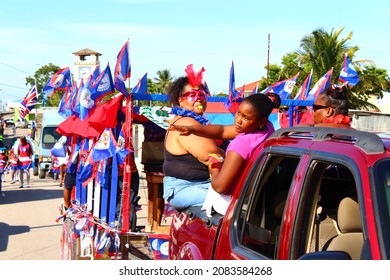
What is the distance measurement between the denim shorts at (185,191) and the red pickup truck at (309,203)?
0.63 metres

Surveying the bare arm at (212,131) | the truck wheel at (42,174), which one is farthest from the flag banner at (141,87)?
the truck wheel at (42,174)

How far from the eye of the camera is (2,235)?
11586mm

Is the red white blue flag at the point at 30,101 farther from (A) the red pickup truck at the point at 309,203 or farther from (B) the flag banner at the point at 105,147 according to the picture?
(A) the red pickup truck at the point at 309,203

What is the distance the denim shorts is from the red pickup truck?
633mm

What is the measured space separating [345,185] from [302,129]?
367mm

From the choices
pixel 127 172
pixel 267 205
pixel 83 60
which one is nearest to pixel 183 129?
pixel 267 205

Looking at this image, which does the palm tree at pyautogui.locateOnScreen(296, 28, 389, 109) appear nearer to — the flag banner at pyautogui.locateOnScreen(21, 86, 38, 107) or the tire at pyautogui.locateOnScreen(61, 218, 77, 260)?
the flag banner at pyautogui.locateOnScreen(21, 86, 38, 107)

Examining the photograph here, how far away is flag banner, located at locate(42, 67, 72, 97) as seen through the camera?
1076cm

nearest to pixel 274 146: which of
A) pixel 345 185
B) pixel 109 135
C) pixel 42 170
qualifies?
pixel 345 185

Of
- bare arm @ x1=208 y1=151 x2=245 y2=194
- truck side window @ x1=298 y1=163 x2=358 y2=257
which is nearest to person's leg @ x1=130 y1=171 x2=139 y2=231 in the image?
bare arm @ x1=208 y1=151 x2=245 y2=194

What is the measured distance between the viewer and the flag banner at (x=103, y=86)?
7.14 metres

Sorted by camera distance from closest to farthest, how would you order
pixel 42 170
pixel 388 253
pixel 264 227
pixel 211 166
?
pixel 388 253
pixel 264 227
pixel 211 166
pixel 42 170
